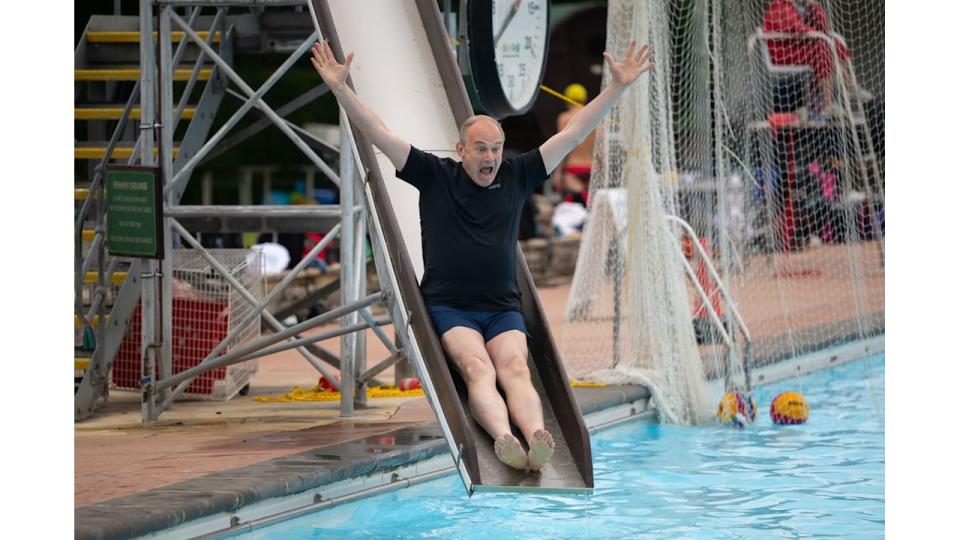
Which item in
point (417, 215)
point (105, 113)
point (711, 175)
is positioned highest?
point (105, 113)

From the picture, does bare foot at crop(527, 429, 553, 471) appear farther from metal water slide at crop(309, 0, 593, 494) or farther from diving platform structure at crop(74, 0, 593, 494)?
diving platform structure at crop(74, 0, 593, 494)

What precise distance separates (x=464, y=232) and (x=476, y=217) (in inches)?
4.0

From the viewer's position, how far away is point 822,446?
10.3m

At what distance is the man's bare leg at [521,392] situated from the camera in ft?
21.8

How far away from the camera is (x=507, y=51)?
10367mm

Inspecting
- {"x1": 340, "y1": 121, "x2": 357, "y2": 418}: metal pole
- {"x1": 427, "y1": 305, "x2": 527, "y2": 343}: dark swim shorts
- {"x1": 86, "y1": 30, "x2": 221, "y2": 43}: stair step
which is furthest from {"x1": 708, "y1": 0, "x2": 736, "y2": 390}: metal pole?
{"x1": 427, "y1": 305, "x2": 527, "y2": 343}: dark swim shorts

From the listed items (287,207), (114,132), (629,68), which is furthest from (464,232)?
(114,132)

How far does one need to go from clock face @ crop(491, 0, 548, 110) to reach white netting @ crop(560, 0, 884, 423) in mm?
542

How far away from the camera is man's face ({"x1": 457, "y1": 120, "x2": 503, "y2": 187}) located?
23.8ft

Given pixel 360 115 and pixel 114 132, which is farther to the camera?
pixel 114 132

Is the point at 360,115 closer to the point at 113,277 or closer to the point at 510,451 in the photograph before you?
the point at 510,451

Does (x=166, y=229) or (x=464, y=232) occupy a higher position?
(x=166, y=229)
